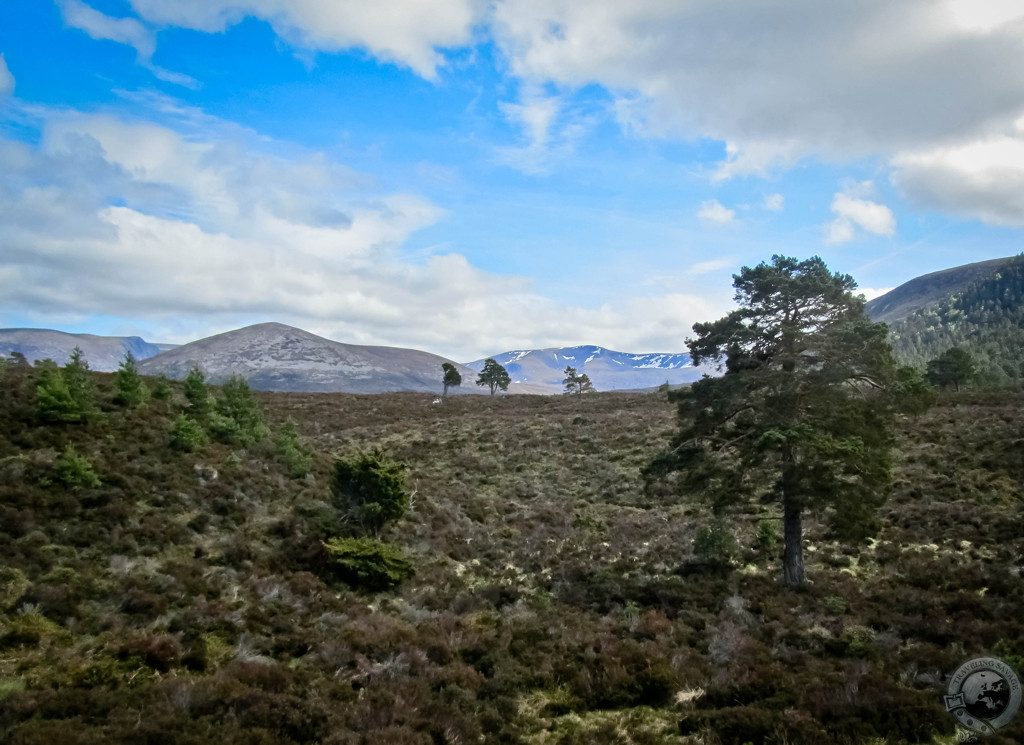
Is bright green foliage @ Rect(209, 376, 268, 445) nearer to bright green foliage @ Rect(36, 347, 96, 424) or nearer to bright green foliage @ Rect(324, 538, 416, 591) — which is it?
bright green foliage @ Rect(36, 347, 96, 424)

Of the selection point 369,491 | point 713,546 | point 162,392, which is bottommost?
point 713,546

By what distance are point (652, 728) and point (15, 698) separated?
9071mm

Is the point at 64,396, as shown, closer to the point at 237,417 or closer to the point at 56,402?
the point at 56,402

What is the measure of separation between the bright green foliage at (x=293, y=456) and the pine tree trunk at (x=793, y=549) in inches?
688

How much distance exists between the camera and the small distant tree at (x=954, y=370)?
187 ft

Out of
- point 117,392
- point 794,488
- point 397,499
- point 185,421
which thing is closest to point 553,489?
point 397,499

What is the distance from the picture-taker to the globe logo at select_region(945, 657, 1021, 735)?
25.7 ft

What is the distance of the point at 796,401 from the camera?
52.3ft

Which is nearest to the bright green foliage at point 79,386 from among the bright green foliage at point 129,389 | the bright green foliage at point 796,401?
the bright green foliage at point 129,389

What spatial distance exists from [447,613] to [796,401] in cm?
1163

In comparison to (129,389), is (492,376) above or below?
above

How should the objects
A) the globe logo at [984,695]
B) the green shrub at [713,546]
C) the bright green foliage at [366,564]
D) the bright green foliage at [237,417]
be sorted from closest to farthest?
1. the globe logo at [984,695]
2. the bright green foliage at [366,564]
3. the green shrub at [713,546]
4. the bright green foliage at [237,417]

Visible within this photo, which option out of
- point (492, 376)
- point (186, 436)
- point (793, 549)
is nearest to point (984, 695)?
point (793, 549)

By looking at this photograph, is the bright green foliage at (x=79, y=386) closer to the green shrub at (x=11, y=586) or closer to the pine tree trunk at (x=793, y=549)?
the green shrub at (x=11, y=586)
